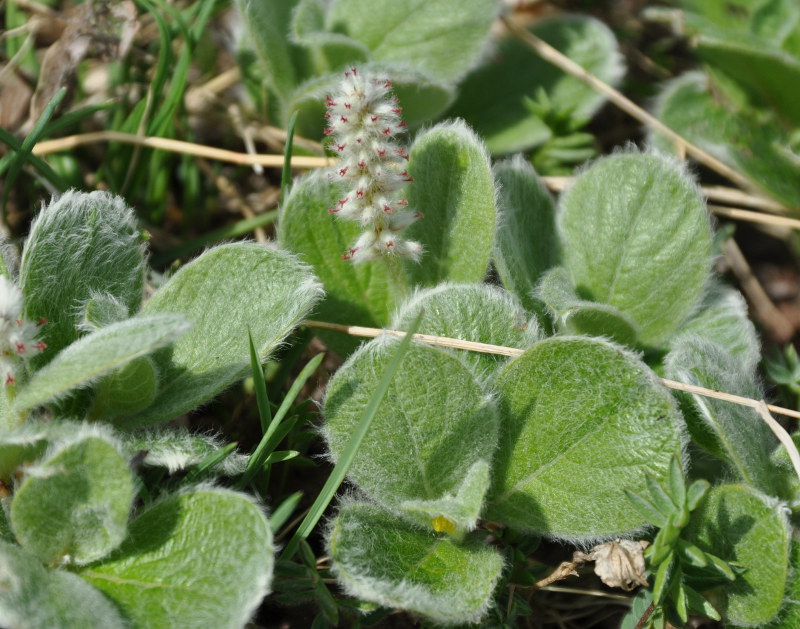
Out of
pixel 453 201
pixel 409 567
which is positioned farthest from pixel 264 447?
pixel 453 201

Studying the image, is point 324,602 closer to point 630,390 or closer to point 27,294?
point 630,390

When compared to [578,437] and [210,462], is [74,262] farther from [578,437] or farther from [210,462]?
[578,437]

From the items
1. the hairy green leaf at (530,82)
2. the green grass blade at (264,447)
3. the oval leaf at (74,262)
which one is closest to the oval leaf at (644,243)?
the hairy green leaf at (530,82)

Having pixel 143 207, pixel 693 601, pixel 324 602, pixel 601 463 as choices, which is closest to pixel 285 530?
pixel 324 602

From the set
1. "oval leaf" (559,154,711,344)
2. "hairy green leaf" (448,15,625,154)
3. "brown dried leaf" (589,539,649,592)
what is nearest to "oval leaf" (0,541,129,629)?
"brown dried leaf" (589,539,649,592)

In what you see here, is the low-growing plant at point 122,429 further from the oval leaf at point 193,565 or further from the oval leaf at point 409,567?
the oval leaf at point 409,567

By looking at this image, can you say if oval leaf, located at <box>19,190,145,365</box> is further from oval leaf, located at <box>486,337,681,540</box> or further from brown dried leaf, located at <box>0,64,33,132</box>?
brown dried leaf, located at <box>0,64,33,132</box>
